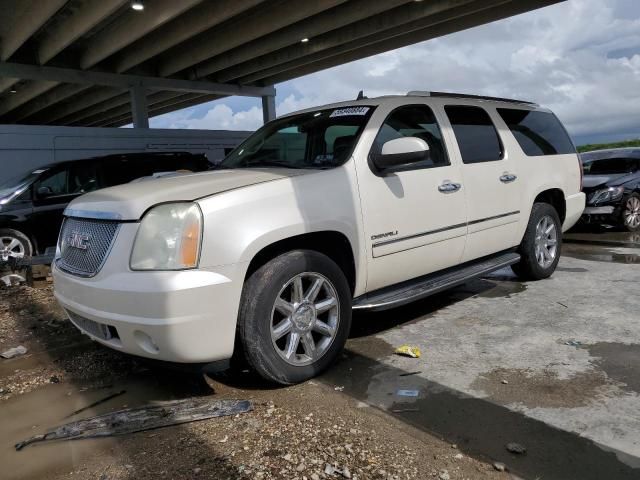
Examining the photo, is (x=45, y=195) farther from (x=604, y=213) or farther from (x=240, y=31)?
(x=240, y=31)

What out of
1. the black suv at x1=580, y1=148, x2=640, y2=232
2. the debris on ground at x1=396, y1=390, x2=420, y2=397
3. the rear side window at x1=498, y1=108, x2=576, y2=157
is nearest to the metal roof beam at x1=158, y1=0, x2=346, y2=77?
the black suv at x1=580, y1=148, x2=640, y2=232

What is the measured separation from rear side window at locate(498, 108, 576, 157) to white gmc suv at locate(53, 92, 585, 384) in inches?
4.7

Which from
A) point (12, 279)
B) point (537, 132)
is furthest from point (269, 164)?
point (12, 279)

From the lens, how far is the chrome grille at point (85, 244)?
299cm

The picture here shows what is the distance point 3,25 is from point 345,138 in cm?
1635

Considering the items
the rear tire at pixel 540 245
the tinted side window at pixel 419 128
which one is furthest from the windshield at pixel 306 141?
the rear tire at pixel 540 245

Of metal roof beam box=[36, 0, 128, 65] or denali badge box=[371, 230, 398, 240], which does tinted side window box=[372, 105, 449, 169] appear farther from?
metal roof beam box=[36, 0, 128, 65]

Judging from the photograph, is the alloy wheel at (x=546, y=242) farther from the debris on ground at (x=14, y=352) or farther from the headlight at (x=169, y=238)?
the debris on ground at (x=14, y=352)

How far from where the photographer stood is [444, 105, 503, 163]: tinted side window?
4.38m

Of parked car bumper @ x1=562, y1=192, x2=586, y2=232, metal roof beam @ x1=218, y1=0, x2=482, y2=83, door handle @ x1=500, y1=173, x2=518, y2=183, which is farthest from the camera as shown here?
metal roof beam @ x1=218, y1=0, x2=482, y2=83

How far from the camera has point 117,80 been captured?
20609 mm

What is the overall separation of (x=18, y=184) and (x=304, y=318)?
7072 millimetres

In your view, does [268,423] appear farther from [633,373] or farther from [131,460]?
[633,373]

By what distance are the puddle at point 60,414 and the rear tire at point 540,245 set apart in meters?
3.57
